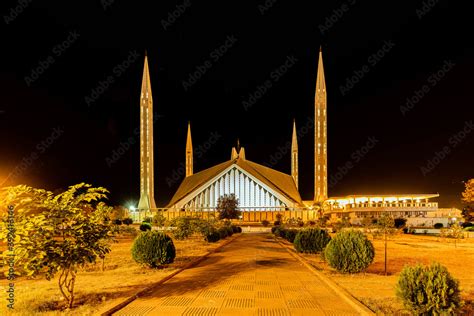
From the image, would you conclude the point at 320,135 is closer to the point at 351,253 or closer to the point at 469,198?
the point at 469,198

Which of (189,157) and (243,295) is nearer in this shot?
(243,295)

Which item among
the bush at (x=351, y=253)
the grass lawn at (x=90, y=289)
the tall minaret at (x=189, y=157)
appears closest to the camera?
the grass lawn at (x=90, y=289)

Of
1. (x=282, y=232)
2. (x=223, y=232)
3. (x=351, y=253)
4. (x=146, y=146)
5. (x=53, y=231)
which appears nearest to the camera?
(x=53, y=231)

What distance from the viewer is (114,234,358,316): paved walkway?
750 centimetres

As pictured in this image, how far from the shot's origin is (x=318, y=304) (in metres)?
8.09

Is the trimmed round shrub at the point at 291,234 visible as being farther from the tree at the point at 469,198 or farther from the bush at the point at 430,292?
the tree at the point at 469,198

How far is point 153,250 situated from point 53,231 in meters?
5.59

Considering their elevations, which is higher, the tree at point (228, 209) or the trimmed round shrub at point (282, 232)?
the tree at point (228, 209)

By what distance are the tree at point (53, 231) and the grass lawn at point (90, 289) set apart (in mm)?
402

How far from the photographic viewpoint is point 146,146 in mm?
61375

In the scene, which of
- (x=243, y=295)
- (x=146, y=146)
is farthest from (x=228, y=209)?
(x=243, y=295)

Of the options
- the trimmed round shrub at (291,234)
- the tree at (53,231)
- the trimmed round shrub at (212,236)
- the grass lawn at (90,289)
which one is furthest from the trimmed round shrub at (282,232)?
the tree at (53,231)

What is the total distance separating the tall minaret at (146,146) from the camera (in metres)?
60.2

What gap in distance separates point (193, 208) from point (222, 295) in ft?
172
